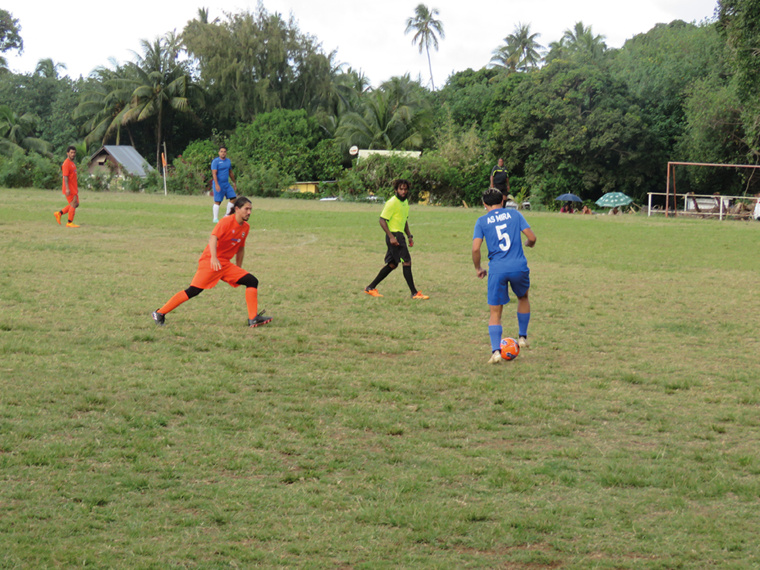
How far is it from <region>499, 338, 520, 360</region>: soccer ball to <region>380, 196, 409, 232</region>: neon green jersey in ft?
11.6

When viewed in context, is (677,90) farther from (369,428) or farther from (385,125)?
(369,428)

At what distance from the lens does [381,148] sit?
50.6 m

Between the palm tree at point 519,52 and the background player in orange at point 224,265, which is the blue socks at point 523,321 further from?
the palm tree at point 519,52

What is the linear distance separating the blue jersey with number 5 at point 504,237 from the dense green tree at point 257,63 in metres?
52.0

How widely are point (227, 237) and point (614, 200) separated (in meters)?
36.8

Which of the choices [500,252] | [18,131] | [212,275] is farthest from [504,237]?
[18,131]

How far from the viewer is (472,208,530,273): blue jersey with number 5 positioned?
7.34 m

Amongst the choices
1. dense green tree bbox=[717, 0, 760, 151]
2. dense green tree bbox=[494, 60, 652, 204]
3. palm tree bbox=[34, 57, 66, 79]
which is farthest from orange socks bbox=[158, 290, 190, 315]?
palm tree bbox=[34, 57, 66, 79]

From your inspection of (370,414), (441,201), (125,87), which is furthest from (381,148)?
(370,414)

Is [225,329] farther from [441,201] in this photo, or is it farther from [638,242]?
[441,201]

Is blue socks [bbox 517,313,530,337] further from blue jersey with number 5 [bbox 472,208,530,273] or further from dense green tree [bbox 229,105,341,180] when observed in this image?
dense green tree [bbox 229,105,341,180]

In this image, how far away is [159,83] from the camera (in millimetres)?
58219

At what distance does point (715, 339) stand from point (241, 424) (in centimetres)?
572

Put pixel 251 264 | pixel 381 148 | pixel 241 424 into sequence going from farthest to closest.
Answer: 1. pixel 381 148
2. pixel 251 264
3. pixel 241 424
